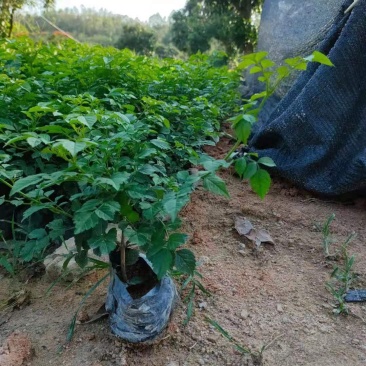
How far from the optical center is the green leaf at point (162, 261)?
1.02 metres

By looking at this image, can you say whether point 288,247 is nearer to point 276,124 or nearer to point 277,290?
point 277,290

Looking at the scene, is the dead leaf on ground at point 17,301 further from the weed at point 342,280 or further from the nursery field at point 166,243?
the weed at point 342,280

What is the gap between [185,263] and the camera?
1107 millimetres

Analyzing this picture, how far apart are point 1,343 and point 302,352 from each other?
3.17 feet

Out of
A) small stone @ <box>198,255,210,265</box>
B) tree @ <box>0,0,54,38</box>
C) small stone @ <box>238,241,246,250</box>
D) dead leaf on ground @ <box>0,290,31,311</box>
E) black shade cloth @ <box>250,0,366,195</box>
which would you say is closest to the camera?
dead leaf on ground @ <box>0,290,31,311</box>

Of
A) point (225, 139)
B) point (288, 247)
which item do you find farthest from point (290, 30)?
point (288, 247)

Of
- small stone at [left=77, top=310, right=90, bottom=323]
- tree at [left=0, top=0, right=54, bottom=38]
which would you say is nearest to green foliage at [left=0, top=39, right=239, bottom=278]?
small stone at [left=77, top=310, right=90, bottom=323]

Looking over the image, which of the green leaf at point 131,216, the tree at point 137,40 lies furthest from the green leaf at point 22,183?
the tree at point 137,40

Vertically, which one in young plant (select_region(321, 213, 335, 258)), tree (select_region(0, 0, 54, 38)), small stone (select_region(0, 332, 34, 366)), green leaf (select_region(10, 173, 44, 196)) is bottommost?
tree (select_region(0, 0, 54, 38))

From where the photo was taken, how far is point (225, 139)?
3.15 m

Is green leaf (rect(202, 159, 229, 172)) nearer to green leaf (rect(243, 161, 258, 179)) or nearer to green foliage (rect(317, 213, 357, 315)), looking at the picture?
green leaf (rect(243, 161, 258, 179))

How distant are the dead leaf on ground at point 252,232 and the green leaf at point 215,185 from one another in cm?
84

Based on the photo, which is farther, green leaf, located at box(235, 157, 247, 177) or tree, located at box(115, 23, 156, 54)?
tree, located at box(115, 23, 156, 54)

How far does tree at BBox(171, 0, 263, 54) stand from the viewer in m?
12.4
